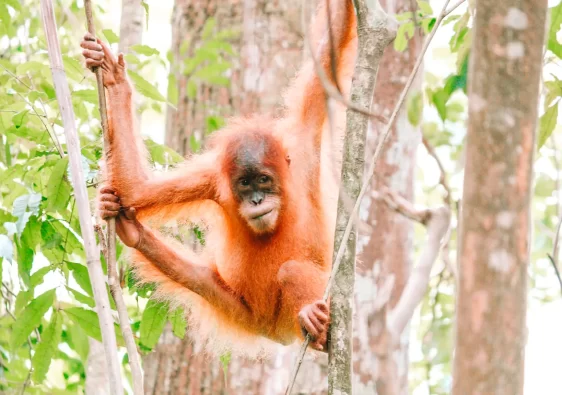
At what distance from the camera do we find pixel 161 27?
453 inches

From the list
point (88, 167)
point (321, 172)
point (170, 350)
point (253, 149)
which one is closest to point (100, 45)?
point (88, 167)

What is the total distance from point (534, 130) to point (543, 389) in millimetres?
6252

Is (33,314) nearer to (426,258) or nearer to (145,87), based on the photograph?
(145,87)

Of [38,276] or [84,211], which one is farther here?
[38,276]

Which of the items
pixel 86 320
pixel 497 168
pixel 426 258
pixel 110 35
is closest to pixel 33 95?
pixel 110 35

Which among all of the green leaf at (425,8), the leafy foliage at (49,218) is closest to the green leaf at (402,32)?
the green leaf at (425,8)

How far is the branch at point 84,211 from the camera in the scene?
2498 mm

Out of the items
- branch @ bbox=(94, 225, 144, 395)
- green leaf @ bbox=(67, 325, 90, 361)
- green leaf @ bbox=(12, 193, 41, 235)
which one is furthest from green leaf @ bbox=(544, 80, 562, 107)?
green leaf @ bbox=(67, 325, 90, 361)

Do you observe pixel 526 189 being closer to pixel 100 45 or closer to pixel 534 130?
pixel 534 130

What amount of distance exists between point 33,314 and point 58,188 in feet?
2.04

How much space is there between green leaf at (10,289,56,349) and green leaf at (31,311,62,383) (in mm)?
110

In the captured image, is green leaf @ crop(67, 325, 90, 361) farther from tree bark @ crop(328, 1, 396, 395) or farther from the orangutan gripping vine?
tree bark @ crop(328, 1, 396, 395)

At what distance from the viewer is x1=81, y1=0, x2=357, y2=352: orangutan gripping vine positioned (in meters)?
4.18

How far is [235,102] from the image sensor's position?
600 centimetres
